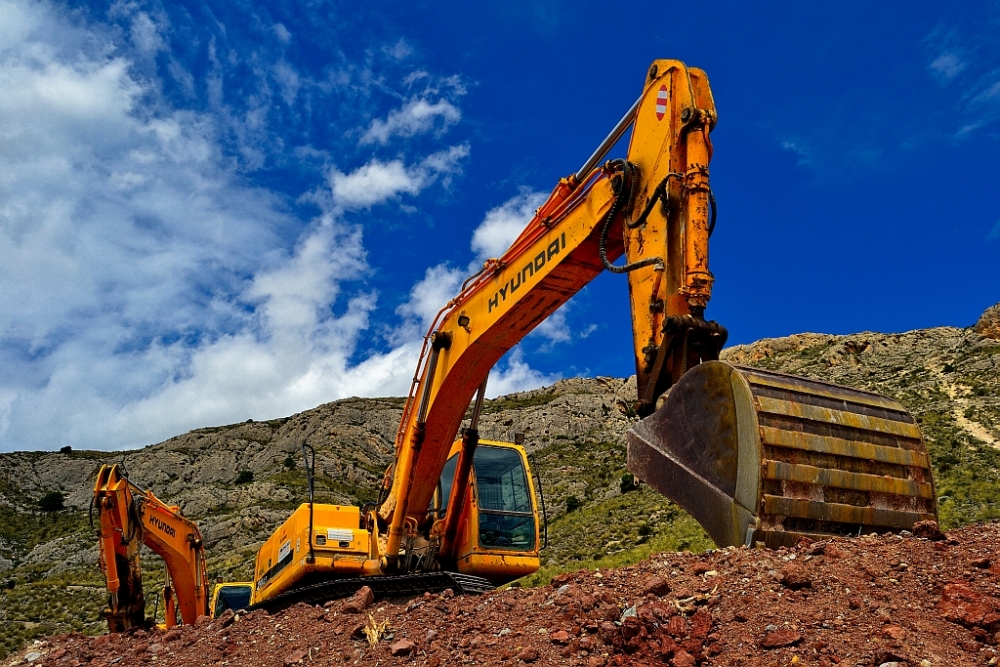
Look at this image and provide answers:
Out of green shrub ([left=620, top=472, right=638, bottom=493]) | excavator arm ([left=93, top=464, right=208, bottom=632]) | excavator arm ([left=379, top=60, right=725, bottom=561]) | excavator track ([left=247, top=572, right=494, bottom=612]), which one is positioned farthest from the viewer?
green shrub ([left=620, top=472, right=638, bottom=493])

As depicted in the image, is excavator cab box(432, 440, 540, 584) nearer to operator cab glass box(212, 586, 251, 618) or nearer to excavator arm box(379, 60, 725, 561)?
excavator arm box(379, 60, 725, 561)

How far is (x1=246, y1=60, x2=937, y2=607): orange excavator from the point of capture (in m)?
6.01

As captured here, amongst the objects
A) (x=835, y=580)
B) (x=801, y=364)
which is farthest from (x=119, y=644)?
(x=801, y=364)

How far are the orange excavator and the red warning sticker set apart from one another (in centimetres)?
2

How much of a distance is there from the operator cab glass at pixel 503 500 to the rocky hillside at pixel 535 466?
4805 mm

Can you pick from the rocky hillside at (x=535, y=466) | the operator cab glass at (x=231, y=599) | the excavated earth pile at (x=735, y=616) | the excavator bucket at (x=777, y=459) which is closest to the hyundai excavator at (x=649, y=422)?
the excavator bucket at (x=777, y=459)

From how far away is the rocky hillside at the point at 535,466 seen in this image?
26.9 metres

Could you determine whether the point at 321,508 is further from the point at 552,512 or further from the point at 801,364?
the point at 801,364

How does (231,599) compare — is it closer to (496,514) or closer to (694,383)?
(496,514)

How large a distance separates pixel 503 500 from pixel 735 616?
7039 mm

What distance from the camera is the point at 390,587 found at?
1037 centimetres

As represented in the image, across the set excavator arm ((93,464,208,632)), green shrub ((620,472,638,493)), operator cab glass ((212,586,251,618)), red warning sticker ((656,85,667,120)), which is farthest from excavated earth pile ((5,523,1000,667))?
green shrub ((620,472,638,493))

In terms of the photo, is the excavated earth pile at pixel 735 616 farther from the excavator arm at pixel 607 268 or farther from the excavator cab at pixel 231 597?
the excavator cab at pixel 231 597

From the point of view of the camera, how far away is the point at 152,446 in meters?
69.9
